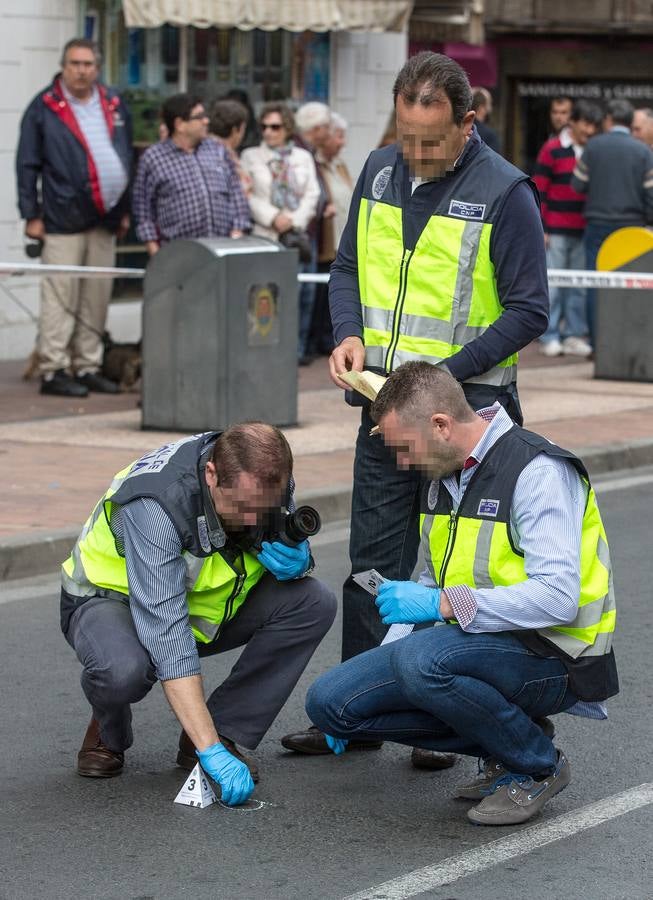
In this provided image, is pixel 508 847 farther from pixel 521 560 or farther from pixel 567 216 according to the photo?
pixel 567 216

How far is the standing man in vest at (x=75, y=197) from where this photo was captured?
11.2 m

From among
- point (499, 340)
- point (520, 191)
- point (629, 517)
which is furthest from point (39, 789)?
point (629, 517)

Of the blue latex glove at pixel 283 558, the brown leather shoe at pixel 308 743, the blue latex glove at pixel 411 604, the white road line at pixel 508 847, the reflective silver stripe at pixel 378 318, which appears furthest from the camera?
the brown leather shoe at pixel 308 743

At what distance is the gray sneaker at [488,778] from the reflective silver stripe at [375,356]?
1.06 metres

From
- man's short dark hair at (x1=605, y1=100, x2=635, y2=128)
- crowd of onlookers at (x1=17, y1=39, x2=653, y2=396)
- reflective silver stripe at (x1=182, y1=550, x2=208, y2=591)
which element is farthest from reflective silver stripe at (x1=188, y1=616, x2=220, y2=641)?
man's short dark hair at (x1=605, y1=100, x2=635, y2=128)

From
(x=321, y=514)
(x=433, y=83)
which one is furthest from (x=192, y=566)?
(x=321, y=514)

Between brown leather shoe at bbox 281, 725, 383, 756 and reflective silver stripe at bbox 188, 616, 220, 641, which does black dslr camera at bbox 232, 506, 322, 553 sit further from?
brown leather shoe at bbox 281, 725, 383, 756

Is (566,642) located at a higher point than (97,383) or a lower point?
higher

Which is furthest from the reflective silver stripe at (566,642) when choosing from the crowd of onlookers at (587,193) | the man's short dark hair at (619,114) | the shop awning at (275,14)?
the man's short dark hair at (619,114)

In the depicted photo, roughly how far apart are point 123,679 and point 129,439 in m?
5.38

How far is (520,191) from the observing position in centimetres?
475

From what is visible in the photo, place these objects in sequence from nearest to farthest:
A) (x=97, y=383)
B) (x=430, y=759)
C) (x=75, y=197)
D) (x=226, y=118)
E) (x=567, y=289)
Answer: (x=430, y=759), (x=75, y=197), (x=97, y=383), (x=226, y=118), (x=567, y=289)

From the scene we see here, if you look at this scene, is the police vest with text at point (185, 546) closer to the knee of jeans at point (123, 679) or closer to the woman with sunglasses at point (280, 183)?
the knee of jeans at point (123, 679)

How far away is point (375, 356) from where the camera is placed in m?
4.91
